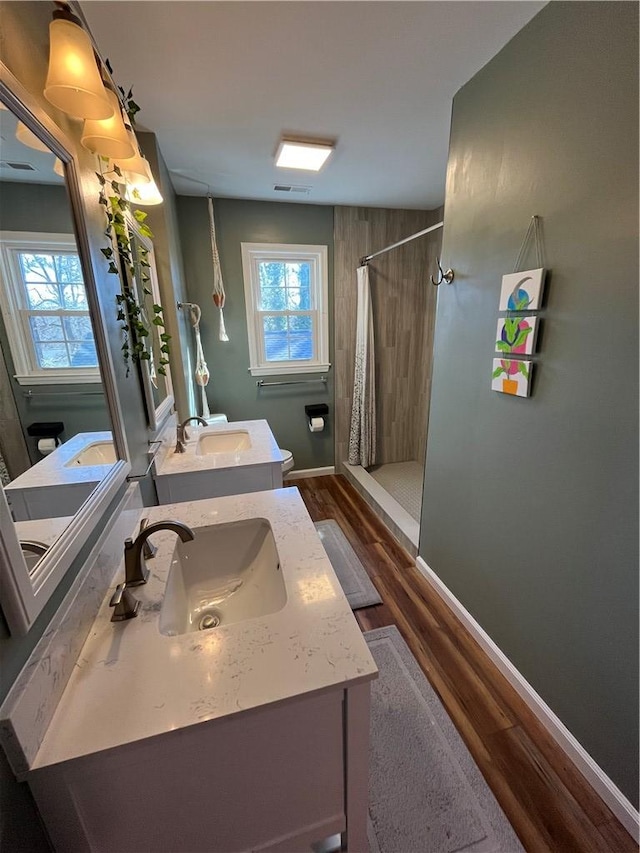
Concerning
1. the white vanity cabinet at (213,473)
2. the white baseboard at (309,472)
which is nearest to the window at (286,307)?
the white baseboard at (309,472)

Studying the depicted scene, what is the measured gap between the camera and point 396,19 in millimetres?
1196

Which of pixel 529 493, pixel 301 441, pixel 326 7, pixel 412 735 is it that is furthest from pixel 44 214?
pixel 301 441

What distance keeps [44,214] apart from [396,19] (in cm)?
137

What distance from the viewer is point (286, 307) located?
321 centimetres

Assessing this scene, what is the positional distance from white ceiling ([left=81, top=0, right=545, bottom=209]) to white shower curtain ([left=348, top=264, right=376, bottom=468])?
1.10 m

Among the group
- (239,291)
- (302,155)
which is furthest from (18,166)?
(239,291)

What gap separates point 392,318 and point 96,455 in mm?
2980

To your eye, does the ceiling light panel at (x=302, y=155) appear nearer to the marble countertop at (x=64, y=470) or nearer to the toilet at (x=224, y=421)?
the toilet at (x=224, y=421)

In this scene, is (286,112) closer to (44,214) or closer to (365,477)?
(44,214)

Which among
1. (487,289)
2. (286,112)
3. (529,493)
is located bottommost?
(529,493)

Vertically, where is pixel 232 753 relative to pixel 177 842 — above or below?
above

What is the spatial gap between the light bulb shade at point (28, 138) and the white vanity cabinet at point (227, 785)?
1.21 metres

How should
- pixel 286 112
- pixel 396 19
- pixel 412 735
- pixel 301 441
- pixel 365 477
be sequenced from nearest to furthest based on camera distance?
pixel 396 19 < pixel 412 735 < pixel 286 112 < pixel 365 477 < pixel 301 441

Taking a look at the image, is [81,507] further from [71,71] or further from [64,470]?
[71,71]
